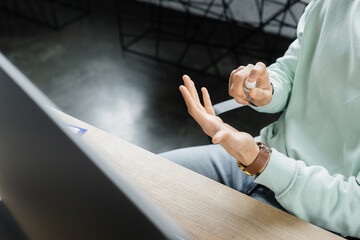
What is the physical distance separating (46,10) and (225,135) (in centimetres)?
357

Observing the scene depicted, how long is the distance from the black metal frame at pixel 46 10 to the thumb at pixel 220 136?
3075 millimetres

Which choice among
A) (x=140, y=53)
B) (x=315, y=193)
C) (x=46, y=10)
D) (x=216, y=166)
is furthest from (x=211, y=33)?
Result: (x=315, y=193)

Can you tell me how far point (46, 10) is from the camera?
376 centimetres

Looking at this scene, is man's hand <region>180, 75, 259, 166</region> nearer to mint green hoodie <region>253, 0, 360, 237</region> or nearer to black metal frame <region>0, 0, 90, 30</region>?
mint green hoodie <region>253, 0, 360, 237</region>

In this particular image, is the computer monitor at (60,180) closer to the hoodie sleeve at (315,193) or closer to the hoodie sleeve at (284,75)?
the hoodie sleeve at (315,193)

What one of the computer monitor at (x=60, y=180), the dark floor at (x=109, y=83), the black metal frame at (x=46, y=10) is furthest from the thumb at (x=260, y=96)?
the black metal frame at (x=46, y=10)

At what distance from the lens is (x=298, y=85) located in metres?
1.06

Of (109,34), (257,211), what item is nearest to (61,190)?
(257,211)

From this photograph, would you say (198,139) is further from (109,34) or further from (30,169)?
(30,169)

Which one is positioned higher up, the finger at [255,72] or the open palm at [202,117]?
the finger at [255,72]

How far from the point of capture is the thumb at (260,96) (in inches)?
38.9

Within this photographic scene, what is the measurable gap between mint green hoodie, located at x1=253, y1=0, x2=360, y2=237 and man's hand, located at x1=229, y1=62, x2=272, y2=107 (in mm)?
43

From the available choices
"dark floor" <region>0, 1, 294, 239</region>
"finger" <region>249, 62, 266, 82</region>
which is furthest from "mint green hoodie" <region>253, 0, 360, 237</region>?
"dark floor" <region>0, 1, 294, 239</region>

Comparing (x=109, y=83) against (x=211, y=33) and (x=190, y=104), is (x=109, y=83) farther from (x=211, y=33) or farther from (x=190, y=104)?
A: (x=190, y=104)
